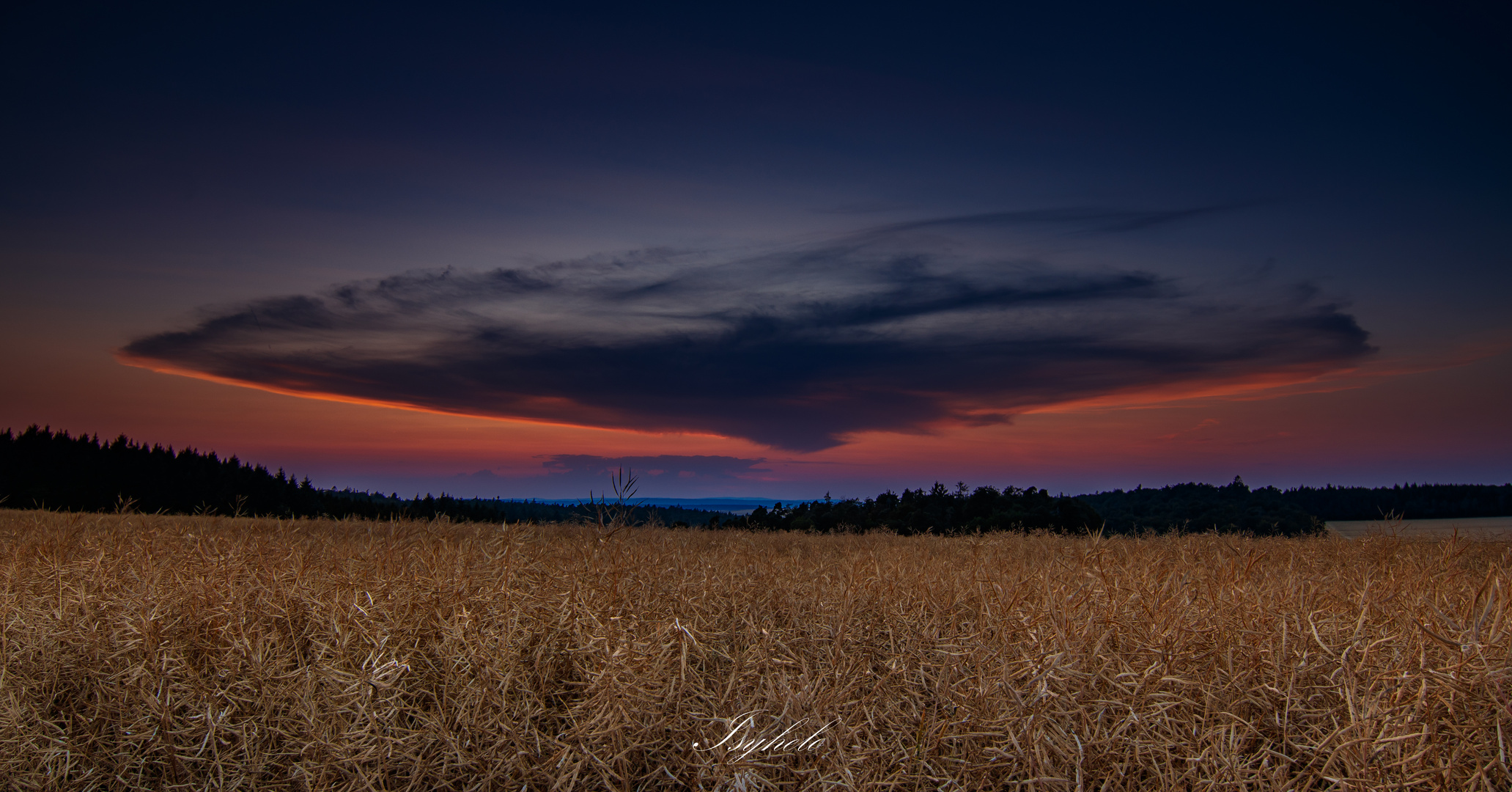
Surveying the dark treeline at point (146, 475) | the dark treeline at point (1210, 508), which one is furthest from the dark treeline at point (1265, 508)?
the dark treeline at point (146, 475)

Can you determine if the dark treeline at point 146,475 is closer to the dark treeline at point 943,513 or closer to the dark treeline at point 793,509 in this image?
the dark treeline at point 793,509

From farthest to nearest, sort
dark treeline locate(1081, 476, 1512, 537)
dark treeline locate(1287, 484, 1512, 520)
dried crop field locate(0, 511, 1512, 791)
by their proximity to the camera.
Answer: dark treeline locate(1287, 484, 1512, 520)
dark treeline locate(1081, 476, 1512, 537)
dried crop field locate(0, 511, 1512, 791)

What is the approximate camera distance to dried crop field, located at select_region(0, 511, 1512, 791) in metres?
3.43

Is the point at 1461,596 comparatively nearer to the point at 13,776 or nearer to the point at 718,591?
the point at 718,591

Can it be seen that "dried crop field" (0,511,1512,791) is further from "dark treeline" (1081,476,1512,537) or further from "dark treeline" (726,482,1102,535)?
"dark treeline" (726,482,1102,535)

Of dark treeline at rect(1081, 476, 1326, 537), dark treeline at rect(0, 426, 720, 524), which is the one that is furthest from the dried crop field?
dark treeline at rect(0, 426, 720, 524)

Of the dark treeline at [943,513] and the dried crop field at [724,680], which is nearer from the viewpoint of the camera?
the dried crop field at [724,680]

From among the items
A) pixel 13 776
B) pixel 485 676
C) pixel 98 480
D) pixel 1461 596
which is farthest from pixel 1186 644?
pixel 98 480

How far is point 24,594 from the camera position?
591 cm

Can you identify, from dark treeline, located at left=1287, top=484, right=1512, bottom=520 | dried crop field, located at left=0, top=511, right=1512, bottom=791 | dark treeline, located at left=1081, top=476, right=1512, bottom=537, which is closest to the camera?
dried crop field, located at left=0, top=511, right=1512, bottom=791

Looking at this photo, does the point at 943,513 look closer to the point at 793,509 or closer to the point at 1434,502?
the point at 793,509

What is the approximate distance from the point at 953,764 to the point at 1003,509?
26465mm

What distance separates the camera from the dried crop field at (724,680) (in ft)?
11.2

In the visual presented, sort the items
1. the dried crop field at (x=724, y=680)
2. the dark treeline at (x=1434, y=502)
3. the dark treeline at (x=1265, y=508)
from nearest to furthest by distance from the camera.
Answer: the dried crop field at (x=724, y=680)
the dark treeline at (x=1265, y=508)
the dark treeline at (x=1434, y=502)
